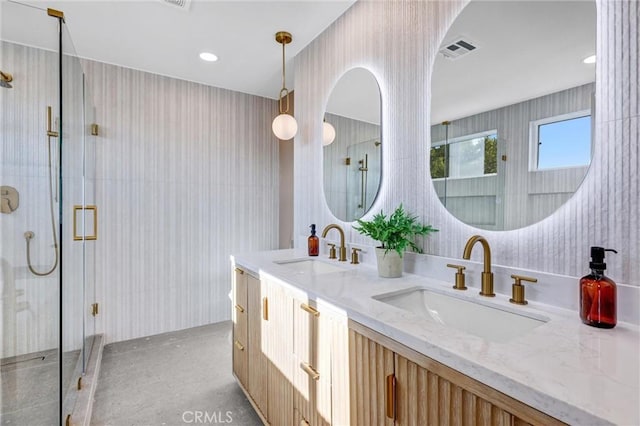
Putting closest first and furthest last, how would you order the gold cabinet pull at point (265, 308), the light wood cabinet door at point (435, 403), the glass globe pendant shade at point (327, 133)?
the light wood cabinet door at point (435, 403)
the gold cabinet pull at point (265, 308)
the glass globe pendant shade at point (327, 133)

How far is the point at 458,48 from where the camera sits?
4.27 ft

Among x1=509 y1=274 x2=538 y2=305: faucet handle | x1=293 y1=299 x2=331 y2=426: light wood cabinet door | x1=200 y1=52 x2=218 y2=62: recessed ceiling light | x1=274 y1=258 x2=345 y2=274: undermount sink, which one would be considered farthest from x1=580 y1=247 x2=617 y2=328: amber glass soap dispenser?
x1=200 y1=52 x2=218 y2=62: recessed ceiling light

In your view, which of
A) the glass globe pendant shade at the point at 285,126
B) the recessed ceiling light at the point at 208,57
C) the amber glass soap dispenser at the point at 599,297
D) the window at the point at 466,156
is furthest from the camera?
the recessed ceiling light at the point at 208,57

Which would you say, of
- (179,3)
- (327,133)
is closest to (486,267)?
(327,133)

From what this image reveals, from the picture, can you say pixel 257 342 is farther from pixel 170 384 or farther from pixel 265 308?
pixel 170 384

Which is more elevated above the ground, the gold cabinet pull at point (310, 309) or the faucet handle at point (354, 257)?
the faucet handle at point (354, 257)

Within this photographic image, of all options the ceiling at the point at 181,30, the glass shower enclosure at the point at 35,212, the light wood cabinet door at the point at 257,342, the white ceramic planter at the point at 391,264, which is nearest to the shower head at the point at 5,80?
Result: the glass shower enclosure at the point at 35,212

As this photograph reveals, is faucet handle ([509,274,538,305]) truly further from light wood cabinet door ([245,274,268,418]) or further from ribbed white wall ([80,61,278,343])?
ribbed white wall ([80,61,278,343])

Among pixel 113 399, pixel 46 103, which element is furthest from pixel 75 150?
pixel 113 399

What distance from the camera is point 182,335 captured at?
2840 millimetres

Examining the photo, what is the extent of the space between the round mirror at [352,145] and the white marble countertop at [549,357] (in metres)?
0.93

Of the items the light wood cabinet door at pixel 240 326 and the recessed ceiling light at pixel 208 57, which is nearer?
the light wood cabinet door at pixel 240 326

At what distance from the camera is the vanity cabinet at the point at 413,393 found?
0.58 m

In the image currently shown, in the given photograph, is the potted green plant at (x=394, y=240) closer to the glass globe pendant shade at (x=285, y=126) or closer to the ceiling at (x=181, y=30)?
the glass globe pendant shade at (x=285, y=126)
